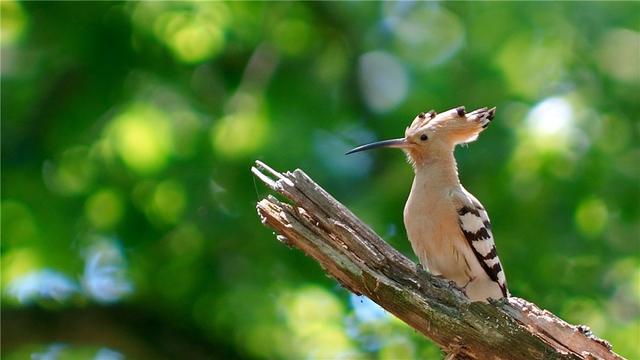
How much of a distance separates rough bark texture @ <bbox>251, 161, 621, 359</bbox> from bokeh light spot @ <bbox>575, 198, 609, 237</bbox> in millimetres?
3263

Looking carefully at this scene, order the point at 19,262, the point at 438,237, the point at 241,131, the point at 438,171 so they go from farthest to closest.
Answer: the point at 19,262 → the point at 241,131 → the point at 438,171 → the point at 438,237

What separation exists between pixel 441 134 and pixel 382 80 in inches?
111

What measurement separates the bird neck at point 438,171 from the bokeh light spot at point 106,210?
8.74 ft

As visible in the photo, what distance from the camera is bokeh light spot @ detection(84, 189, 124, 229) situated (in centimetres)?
716

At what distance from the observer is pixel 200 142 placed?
22.3ft

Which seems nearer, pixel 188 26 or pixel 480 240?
pixel 480 240

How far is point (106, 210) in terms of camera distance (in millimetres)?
7172

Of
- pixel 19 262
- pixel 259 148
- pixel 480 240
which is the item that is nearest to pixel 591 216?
pixel 259 148

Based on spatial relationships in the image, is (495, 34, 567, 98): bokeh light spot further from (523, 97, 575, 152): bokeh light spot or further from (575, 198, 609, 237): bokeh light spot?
(575, 198, 609, 237): bokeh light spot

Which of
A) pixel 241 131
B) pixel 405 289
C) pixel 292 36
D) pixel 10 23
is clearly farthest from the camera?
pixel 292 36

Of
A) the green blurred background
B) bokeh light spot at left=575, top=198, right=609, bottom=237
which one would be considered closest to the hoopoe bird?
the green blurred background

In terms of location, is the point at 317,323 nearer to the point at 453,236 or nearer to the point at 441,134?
the point at 441,134

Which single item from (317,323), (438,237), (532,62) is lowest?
(438,237)

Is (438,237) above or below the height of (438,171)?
below
